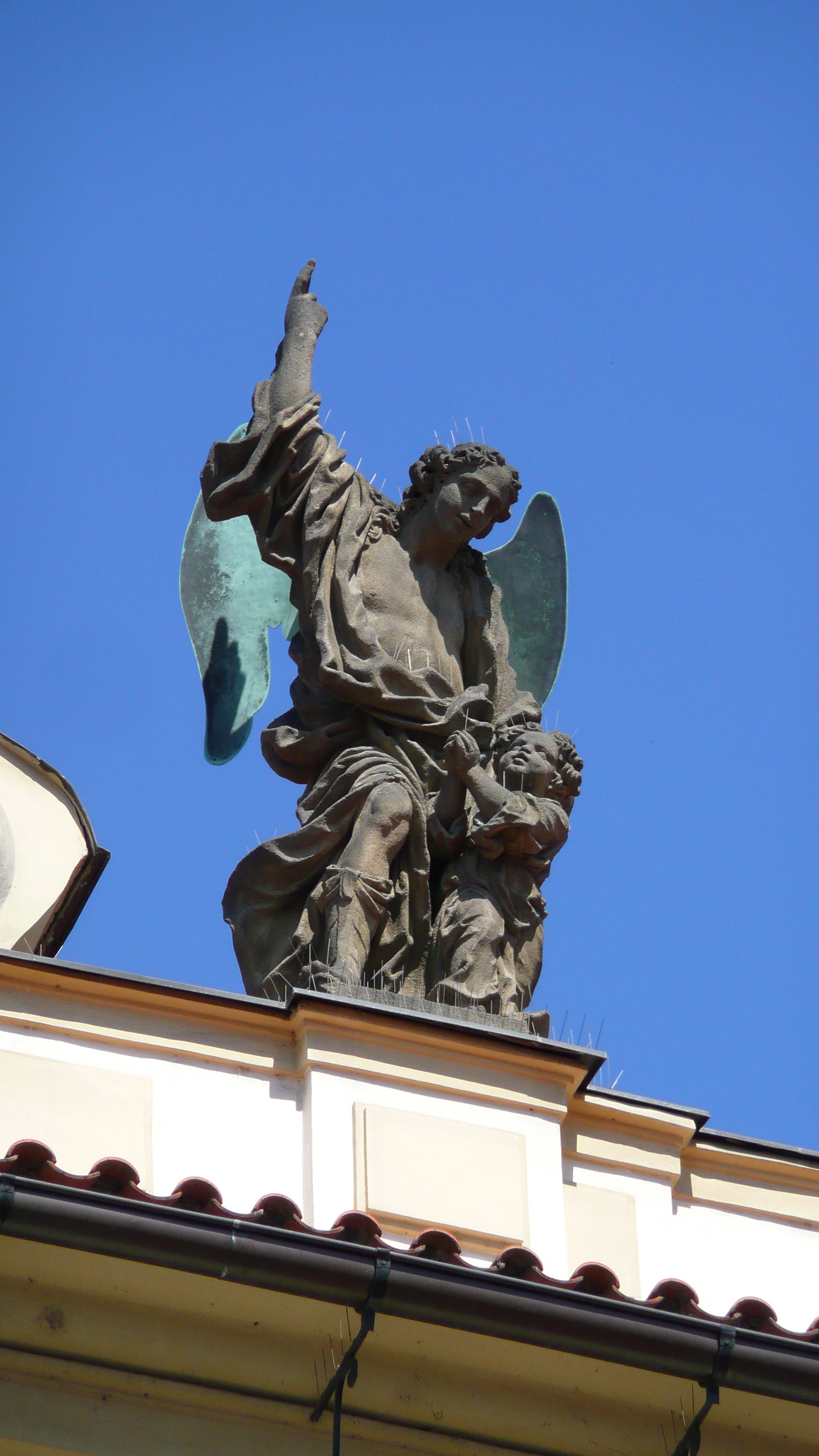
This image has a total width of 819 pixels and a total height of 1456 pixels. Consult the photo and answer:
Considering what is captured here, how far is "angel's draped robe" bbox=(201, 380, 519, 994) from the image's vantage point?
32.2ft

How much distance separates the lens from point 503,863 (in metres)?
9.94

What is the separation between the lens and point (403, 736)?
1022 cm

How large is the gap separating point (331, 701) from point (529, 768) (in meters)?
0.87

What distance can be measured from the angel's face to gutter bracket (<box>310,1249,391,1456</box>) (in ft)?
13.7

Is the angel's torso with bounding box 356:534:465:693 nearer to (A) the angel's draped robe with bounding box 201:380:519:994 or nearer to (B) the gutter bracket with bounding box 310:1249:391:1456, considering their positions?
(A) the angel's draped robe with bounding box 201:380:519:994

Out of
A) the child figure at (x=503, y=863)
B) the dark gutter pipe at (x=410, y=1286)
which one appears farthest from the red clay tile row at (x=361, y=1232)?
the child figure at (x=503, y=863)

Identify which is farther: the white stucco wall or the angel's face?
the angel's face

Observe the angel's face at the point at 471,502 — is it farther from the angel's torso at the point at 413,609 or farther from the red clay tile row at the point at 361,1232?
the red clay tile row at the point at 361,1232

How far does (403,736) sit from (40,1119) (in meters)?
2.52

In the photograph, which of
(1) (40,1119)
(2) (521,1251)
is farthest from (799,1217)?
(1) (40,1119)

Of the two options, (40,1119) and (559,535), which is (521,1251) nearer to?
(40,1119)

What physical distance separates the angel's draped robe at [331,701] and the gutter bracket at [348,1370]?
2.03m

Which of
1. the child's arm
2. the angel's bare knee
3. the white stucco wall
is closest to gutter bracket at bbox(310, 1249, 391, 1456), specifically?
the white stucco wall

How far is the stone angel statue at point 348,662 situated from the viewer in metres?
9.73
